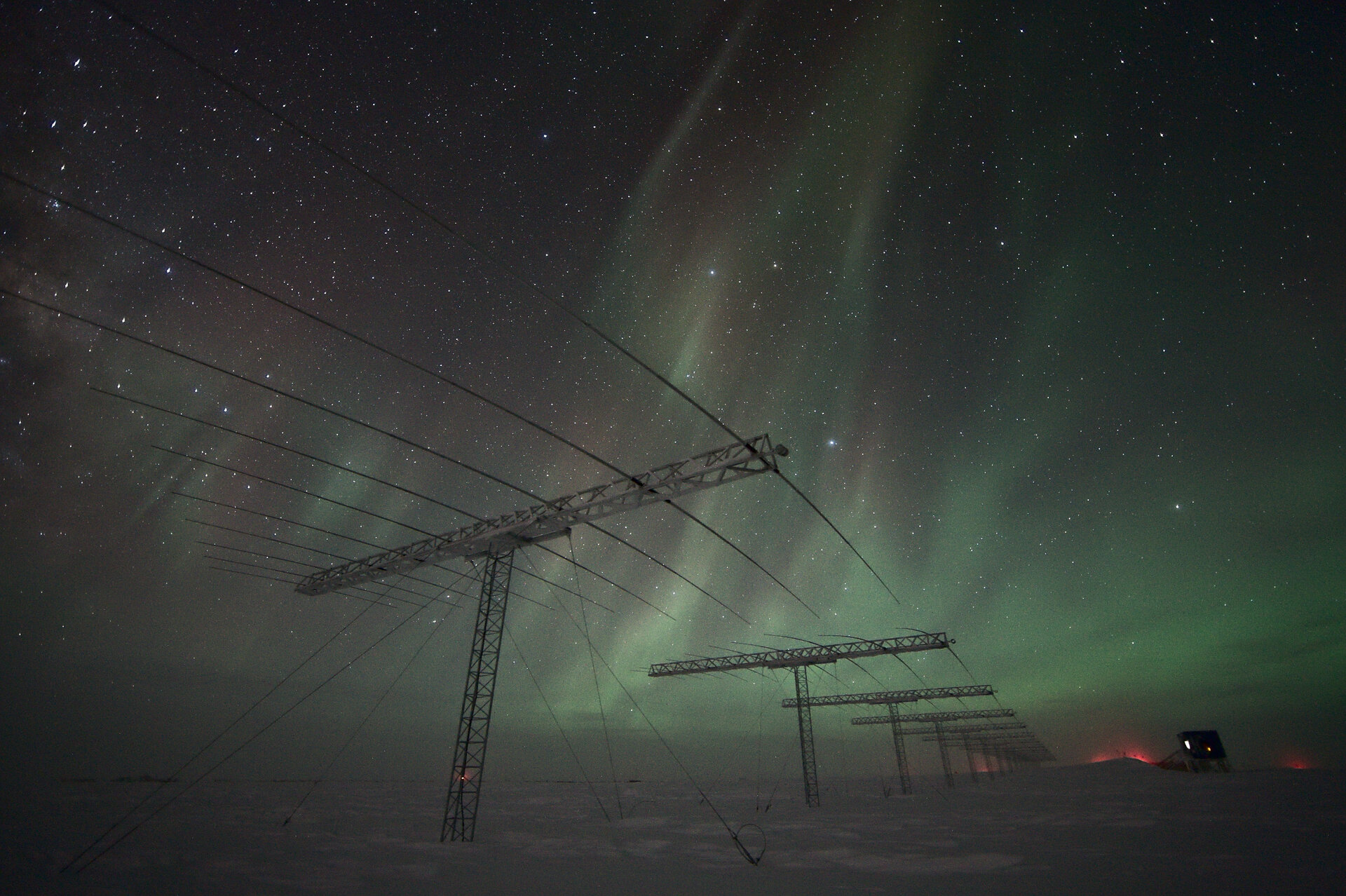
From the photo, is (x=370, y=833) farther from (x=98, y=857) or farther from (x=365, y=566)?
(x=365, y=566)

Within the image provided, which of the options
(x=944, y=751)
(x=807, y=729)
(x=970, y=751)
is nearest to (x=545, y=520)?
(x=807, y=729)

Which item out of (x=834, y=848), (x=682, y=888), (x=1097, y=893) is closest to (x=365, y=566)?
(x=682, y=888)

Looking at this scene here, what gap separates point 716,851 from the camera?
1342 centimetres

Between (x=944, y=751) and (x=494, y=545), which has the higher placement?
(x=494, y=545)

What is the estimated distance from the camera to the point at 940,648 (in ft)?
85.5

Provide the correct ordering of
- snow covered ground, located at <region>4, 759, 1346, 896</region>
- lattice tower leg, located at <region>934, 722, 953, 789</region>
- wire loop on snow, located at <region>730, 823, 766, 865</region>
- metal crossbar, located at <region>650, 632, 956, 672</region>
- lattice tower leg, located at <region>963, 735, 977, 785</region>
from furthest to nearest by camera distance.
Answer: lattice tower leg, located at <region>963, 735, 977, 785</region>, lattice tower leg, located at <region>934, 722, 953, 789</region>, metal crossbar, located at <region>650, 632, 956, 672</region>, wire loop on snow, located at <region>730, 823, 766, 865</region>, snow covered ground, located at <region>4, 759, 1346, 896</region>

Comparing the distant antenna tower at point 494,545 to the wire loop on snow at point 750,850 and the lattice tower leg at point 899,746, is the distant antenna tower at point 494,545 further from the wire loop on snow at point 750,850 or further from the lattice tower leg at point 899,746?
the lattice tower leg at point 899,746

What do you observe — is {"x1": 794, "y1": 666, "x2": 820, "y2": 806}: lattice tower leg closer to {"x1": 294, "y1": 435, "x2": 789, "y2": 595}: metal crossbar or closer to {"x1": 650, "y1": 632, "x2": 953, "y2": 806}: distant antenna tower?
{"x1": 650, "y1": 632, "x2": 953, "y2": 806}: distant antenna tower

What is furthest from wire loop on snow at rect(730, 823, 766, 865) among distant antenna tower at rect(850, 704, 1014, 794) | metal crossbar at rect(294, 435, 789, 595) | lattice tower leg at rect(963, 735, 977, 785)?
lattice tower leg at rect(963, 735, 977, 785)

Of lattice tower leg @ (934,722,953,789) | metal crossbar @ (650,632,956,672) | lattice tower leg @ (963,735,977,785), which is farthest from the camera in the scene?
lattice tower leg @ (963,735,977,785)

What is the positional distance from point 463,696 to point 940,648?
21857mm

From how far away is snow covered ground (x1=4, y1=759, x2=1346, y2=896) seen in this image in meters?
9.08

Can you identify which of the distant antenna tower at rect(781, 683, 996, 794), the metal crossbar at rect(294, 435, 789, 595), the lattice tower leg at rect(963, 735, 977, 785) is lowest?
the lattice tower leg at rect(963, 735, 977, 785)

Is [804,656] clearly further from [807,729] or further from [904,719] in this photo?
[904,719]
